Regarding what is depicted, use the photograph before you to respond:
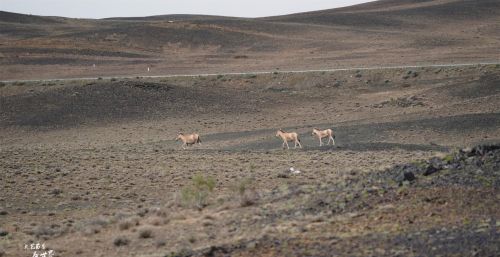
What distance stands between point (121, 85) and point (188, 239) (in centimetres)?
4777

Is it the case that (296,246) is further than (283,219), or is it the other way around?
(283,219)

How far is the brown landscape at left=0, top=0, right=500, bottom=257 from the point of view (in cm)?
1551

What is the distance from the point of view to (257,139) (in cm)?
4481

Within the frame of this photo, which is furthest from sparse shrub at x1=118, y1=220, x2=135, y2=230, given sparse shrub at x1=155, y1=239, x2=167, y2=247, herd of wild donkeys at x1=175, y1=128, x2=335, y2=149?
herd of wild donkeys at x1=175, y1=128, x2=335, y2=149

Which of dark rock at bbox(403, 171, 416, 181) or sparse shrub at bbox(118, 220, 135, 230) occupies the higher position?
dark rock at bbox(403, 171, 416, 181)

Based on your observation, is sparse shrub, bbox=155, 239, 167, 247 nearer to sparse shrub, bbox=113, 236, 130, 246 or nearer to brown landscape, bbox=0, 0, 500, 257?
brown landscape, bbox=0, 0, 500, 257

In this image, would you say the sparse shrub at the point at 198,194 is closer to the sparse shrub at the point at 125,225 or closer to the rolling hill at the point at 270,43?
the sparse shrub at the point at 125,225

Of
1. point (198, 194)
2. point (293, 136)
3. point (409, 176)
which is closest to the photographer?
point (409, 176)

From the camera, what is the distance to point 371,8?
143 metres

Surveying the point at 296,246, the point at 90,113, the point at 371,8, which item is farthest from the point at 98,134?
the point at 371,8

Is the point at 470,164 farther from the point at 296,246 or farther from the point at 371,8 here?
the point at 371,8

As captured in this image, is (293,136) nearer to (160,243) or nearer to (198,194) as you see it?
(198,194)

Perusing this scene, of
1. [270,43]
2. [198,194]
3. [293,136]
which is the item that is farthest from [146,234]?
[270,43]

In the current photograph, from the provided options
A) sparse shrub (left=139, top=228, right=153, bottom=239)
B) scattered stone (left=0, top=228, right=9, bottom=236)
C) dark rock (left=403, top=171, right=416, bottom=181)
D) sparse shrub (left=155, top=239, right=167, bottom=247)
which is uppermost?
A: dark rock (left=403, top=171, right=416, bottom=181)
